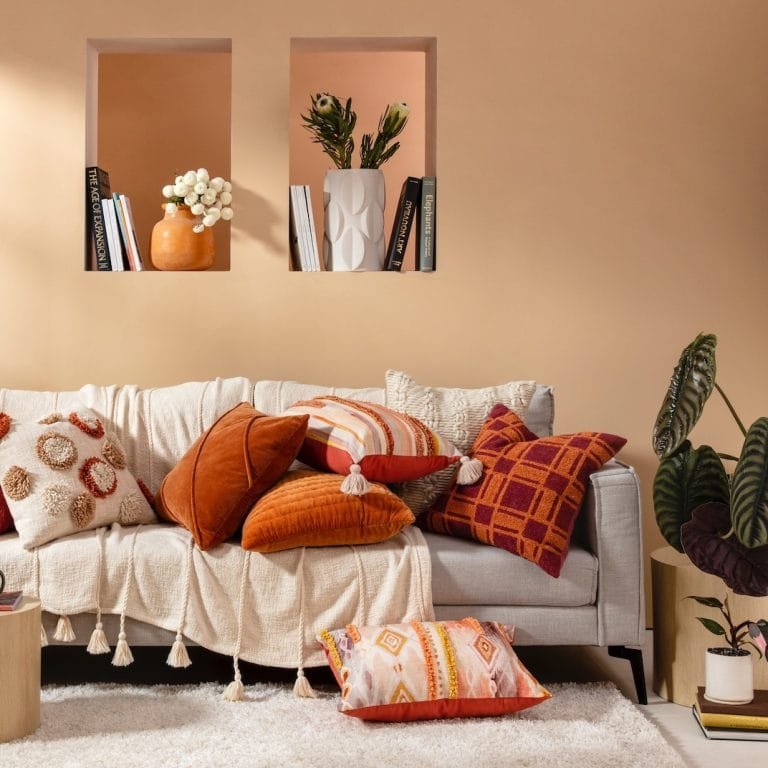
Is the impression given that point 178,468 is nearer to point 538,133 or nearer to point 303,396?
point 303,396

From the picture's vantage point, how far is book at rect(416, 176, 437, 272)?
3580mm

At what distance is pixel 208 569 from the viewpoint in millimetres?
2588

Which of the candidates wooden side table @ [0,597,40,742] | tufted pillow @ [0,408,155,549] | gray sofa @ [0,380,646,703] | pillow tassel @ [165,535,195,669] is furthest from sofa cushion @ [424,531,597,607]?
wooden side table @ [0,597,40,742]

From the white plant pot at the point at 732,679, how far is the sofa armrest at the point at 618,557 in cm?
23

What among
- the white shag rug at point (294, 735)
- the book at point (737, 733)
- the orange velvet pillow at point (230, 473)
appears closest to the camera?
the white shag rug at point (294, 735)

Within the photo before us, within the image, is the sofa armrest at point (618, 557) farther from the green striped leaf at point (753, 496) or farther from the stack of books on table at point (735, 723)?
the green striped leaf at point (753, 496)

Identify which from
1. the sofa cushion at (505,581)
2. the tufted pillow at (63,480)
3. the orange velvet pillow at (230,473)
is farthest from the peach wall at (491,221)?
the sofa cushion at (505,581)

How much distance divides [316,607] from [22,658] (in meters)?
0.74

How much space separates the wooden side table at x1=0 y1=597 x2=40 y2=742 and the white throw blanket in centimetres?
30

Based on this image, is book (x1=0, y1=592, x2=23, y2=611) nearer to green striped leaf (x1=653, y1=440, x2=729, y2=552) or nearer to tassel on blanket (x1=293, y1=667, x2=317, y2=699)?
tassel on blanket (x1=293, y1=667, x2=317, y2=699)

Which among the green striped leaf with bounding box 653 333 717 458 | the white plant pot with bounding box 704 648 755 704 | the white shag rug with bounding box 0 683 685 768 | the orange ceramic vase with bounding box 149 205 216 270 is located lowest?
the white shag rug with bounding box 0 683 685 768

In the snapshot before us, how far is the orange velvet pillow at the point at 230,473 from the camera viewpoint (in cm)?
262

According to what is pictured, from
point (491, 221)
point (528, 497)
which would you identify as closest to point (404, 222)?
point (491, 221)

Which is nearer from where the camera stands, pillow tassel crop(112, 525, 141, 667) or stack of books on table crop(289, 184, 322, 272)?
pillow tassel crop(112, 525, 141, 667)
